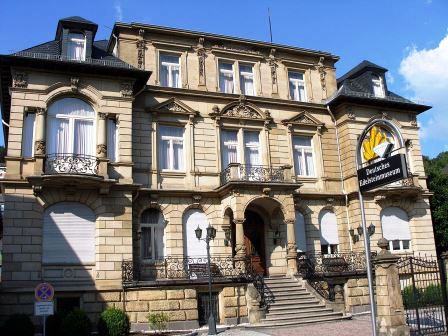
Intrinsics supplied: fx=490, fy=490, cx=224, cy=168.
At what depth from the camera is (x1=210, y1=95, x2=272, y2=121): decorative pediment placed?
84.2 ft

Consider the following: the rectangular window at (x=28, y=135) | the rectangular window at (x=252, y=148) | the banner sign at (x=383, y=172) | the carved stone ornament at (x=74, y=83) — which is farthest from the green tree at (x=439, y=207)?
the rectangular window at (x=28, y=135)

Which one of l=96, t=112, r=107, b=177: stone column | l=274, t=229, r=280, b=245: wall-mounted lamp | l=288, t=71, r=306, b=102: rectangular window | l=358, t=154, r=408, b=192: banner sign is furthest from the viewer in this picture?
l=288, t=71, r=306, b=102: rectangular window

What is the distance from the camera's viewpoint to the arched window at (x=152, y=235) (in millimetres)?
22672

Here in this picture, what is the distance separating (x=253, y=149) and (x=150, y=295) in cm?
1001

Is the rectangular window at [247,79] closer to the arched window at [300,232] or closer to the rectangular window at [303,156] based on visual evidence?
the rectangular window at [303,156]

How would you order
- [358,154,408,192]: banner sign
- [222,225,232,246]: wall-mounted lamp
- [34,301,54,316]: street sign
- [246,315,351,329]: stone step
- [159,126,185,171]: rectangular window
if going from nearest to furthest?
[358,154,408,192]: banner sign < [34,301,54,316]: street sign < [246,315,351,329]: stone step < [222,225,232,246]: wall-mounted lamp < [159,126,185,171]: rectangular window

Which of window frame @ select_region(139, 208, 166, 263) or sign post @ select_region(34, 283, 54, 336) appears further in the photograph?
window frame @ select_region(139, 208, 166, 263)

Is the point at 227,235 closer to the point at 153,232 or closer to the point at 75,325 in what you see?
the point at 153,232

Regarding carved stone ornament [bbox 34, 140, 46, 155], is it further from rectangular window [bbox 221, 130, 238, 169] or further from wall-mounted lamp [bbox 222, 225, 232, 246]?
wall-mounted lamp [bbox 222, 225, 232, 246]

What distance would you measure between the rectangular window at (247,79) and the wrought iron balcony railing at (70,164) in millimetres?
Result: 9932

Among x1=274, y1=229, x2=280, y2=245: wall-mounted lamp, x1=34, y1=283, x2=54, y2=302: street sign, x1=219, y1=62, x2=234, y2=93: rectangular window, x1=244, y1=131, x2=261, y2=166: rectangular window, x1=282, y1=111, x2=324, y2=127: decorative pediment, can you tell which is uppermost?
x1=219, y1=62, x2=234, y2=93: rectangular window

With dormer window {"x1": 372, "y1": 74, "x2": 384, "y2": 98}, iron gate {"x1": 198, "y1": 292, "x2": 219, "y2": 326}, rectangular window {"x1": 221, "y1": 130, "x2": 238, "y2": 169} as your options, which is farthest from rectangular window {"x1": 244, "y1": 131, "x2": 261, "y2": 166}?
dormer window {"x1": 372, "y1": 74, "x2": 384, "y2": 98}

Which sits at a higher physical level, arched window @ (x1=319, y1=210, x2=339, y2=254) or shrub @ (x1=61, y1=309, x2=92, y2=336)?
arched window @ (x1=319, y1=210, x2=339, y2=254)

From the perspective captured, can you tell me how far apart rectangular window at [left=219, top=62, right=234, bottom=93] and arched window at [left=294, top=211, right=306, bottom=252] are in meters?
7.67
